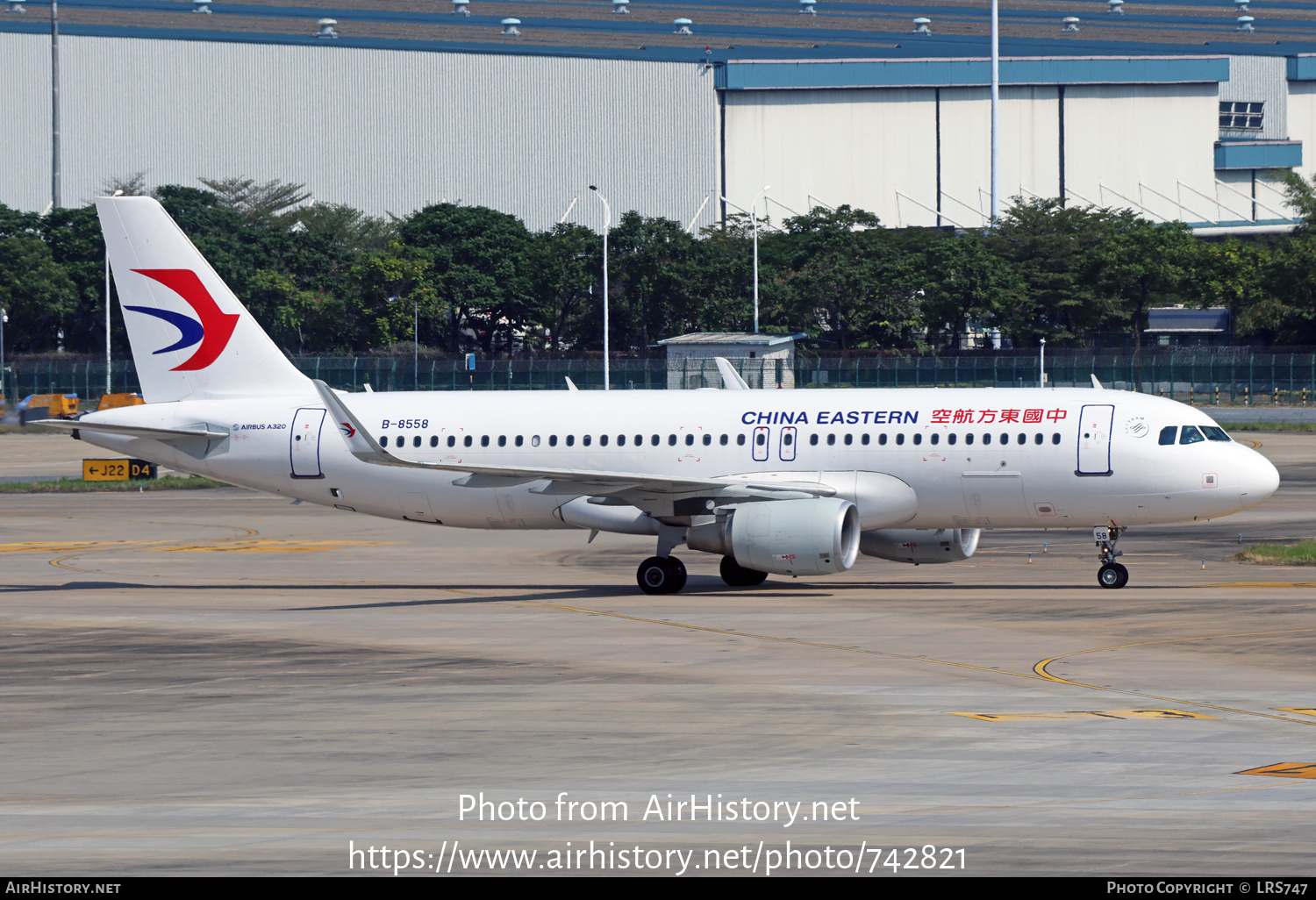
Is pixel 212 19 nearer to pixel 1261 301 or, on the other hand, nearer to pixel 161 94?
pixel 161 94

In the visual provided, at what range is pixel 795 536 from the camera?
33.8 metres

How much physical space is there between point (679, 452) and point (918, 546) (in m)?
5.77

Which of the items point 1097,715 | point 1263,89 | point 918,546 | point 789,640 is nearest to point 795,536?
point 918,546

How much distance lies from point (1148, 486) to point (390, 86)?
133222 mm

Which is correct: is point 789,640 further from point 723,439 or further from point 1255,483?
point 1255,483

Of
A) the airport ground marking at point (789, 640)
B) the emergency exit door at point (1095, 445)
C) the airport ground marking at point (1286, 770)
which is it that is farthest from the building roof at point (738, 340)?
the airport ground marking at point (1286, 770)

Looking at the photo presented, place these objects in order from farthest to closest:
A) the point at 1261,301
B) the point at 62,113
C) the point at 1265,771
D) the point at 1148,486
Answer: the point at 62,113 → the point at 1261,301 → the point at 1148,486 → the point at 1265,771

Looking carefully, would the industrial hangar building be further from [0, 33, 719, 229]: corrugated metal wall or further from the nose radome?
the nose radome

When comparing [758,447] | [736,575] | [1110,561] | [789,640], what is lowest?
[789,640]

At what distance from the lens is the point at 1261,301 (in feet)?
436

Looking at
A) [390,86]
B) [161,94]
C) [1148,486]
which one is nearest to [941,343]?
[390,86]

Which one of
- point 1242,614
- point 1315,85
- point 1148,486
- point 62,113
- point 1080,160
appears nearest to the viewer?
point 1242,614

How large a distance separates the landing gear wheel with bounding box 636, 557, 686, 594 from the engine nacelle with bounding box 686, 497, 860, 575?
76.8 inches

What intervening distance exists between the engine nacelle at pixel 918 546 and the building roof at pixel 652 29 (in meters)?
128
